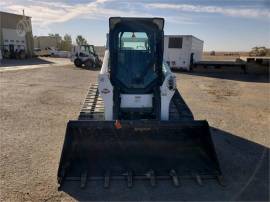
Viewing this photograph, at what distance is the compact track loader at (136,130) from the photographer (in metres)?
4.61

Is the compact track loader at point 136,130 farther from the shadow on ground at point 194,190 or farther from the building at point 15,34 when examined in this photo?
the building at point 15,34

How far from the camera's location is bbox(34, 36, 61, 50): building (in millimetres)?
69062

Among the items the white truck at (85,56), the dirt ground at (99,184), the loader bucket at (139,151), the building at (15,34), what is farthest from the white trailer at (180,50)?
the building at (15,34)

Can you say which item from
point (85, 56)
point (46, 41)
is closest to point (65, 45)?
point (46, 41)

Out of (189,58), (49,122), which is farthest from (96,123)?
(189,58)

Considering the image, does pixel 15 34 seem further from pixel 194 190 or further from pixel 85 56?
pixel 194 190

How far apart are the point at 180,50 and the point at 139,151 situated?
1950 cm

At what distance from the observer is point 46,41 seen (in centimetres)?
6988

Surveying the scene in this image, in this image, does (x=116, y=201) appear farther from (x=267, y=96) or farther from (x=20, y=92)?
(x=267, y=96)

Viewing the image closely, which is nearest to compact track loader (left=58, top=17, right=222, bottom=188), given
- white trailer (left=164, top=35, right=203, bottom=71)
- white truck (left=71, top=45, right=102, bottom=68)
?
white trailer (left=164, top=35, right=203, bottom=71)

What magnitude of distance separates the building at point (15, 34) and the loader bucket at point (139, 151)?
1463 inches

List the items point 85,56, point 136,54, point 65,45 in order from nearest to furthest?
point 136,54
point 85,56
point 65,45

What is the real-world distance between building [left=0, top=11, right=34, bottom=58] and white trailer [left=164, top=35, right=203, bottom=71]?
80.7ft

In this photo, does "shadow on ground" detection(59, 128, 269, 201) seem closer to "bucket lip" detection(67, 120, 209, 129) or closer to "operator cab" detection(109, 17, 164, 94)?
"bucket lip" detection(67, 120, 209, 129)
